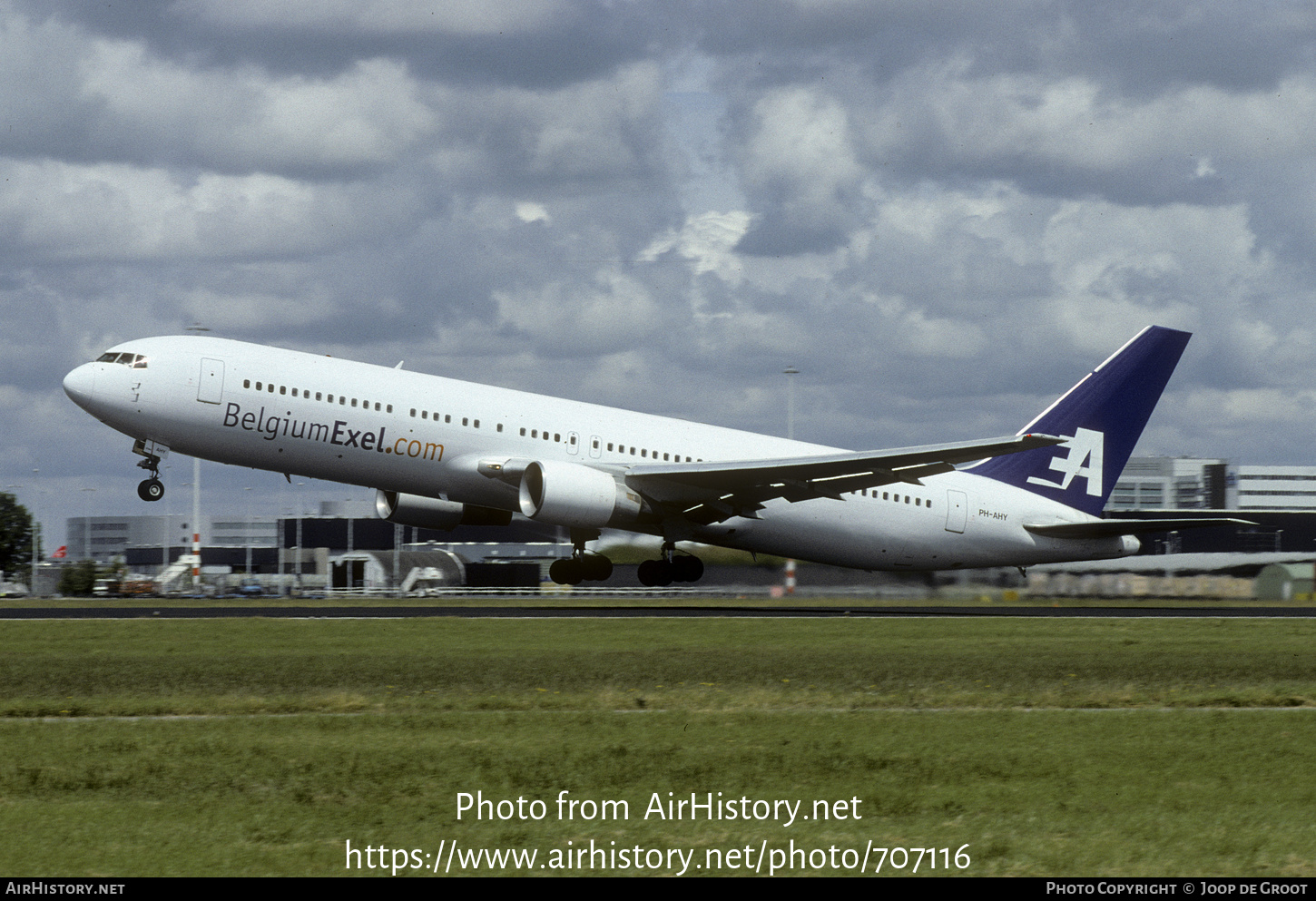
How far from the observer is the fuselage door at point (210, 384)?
35.5 meters

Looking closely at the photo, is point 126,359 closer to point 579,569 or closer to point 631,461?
point 631,461

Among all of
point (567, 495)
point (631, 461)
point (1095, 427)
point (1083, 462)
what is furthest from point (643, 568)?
point (1095, 427)

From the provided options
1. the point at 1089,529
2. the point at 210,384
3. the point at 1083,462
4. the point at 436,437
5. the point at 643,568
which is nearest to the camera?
the point at 210,384

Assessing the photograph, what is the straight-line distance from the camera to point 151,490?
37.2m

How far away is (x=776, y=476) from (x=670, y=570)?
5.72 meters

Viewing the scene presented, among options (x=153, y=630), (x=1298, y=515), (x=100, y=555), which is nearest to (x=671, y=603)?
(x=153, y=630)

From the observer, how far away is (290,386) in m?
35.9

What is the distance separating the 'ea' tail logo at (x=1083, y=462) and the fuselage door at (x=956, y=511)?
3213mm

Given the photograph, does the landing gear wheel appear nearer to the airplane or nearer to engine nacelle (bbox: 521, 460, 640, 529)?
the airplane

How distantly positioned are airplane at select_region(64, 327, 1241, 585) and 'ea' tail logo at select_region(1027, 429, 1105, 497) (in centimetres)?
6

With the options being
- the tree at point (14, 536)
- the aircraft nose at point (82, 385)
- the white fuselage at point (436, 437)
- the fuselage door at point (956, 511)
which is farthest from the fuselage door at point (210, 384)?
the tree at point (14, 536)

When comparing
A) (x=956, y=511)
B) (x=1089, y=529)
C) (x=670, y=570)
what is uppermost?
(x=956, y=511)

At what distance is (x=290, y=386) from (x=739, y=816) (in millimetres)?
26691

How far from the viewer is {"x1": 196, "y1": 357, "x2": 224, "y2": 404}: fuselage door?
35.5m
